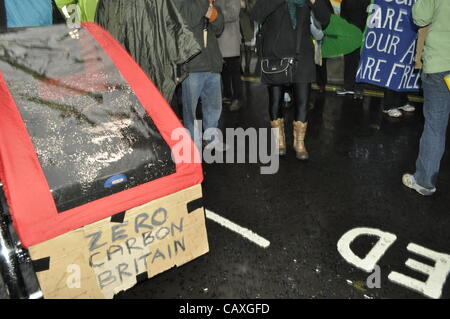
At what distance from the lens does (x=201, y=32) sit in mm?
3400

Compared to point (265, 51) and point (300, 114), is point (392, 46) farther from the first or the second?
point (265, 51)

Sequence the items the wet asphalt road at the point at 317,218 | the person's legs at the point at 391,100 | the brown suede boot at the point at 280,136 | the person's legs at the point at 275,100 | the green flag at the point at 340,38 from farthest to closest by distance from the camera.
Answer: the person's legs at the point at 391,100
the green flag at the point at 340,38
the brown suede boot at the point at 280,136
the person's legs at the point at 275,100
the wet asphalt road at the point at 317,218

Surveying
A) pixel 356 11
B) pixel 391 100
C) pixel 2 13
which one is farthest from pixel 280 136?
pixel 2 13

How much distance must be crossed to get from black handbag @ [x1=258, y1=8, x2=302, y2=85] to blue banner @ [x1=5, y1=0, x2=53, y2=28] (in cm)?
196

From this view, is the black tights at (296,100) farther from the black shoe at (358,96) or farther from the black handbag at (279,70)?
the black shoe at (358,96)

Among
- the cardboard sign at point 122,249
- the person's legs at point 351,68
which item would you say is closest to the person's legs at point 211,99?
the cardboard sign at point 122,249

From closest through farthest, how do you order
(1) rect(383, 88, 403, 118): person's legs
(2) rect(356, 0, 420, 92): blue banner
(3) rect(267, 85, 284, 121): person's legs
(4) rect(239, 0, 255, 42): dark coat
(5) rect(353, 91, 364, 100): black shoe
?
(3) rect(267, 85, 284, 121): person's legs, (2) rect(356, 0, 420, 92): blue banner, (1) rect(383, 88, 403, 118): person's legs, (4) rect(239, 0, 255, 42): dark coat, (5) rect(353, 91, 364, 100): black shoe

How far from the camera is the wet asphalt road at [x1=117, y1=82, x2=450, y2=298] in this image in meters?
2.47

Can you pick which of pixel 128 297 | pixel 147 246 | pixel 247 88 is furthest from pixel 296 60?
pixel 247 88

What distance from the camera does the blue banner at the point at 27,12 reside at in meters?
2.96

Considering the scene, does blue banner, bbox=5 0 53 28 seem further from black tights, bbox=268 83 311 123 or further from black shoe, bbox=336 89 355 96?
black shoe, bbox=336 89 355 96

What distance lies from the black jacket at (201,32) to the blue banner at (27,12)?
1050 millimetres

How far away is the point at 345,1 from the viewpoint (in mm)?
5605

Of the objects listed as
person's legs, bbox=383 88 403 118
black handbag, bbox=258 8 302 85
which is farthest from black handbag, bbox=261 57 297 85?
person's legs, bbox=383 88 403 118
